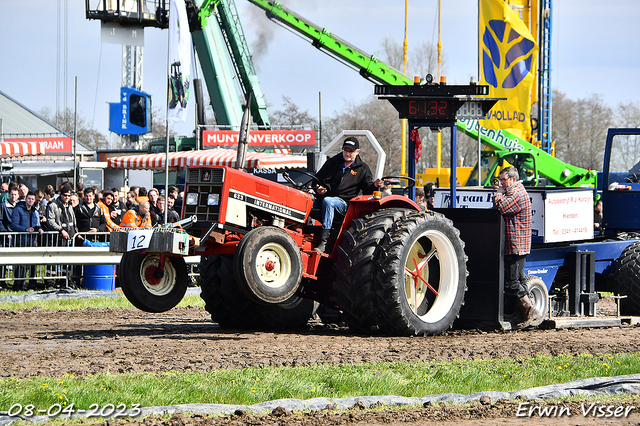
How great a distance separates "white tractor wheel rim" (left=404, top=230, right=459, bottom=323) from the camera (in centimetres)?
963

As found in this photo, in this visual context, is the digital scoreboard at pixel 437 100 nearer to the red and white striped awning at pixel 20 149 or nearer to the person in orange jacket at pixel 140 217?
the person in orange jacket at pixel 140 217

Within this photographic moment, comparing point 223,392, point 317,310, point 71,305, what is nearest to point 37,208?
point 71,305

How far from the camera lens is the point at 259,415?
215 inches

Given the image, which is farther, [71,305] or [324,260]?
[71,305]

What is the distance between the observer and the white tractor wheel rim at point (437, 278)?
9633 mm

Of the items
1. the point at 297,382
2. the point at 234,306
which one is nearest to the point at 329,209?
the point at 234,306

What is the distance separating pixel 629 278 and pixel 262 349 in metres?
5.79

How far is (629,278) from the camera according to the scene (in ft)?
37.9

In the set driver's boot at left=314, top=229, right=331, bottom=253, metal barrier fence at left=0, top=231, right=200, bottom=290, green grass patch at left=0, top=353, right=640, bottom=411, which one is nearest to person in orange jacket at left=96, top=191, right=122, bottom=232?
metal barrier fence at left=0, top=231, right=200, bottom=290

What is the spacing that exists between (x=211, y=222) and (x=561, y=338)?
13.3 ft

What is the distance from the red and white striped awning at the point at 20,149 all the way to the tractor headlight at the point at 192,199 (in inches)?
964

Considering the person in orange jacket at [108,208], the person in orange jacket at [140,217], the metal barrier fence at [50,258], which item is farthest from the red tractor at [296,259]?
the person in orange jacket at [108,208]

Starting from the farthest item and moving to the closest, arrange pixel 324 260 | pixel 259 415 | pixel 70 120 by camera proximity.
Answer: pixel 70 120, pixel 324 260, pixel 259 415

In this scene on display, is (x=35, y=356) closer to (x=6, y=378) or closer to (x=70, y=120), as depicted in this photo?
(x=6, y=378)
